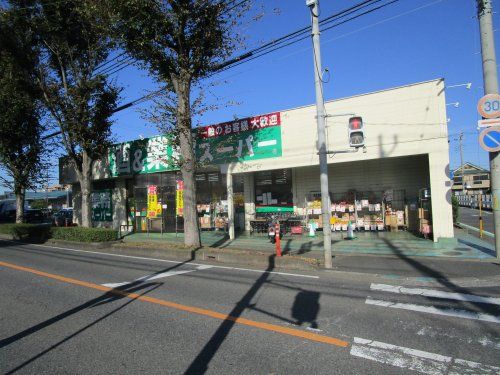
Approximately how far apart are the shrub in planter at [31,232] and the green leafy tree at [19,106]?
3418 millimetres

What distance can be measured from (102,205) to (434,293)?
74.0ft

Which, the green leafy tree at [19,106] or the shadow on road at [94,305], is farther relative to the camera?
the green leafy tree at [19,106]

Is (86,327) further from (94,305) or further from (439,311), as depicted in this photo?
(439,311)

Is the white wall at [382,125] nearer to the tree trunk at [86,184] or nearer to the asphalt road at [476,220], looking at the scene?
the asphalt road at [476,220]

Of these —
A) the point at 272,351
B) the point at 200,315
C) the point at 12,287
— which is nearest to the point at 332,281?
the point at 200,315

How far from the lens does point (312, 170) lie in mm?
18266

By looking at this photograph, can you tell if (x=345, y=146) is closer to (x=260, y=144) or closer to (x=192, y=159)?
(x=260, y=144)

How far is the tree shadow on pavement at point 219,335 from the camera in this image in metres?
4.21

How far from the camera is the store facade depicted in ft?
44.3

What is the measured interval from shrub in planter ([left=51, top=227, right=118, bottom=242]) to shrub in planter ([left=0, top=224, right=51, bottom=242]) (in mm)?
1655

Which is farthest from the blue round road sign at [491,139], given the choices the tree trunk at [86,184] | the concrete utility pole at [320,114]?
the tree trunk at [86,184]

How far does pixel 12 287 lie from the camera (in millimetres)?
8695

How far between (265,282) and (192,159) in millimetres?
6532

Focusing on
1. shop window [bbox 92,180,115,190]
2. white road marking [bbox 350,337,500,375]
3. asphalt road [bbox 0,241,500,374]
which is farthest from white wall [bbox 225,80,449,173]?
shop window [bbox 92,180,115,190]
